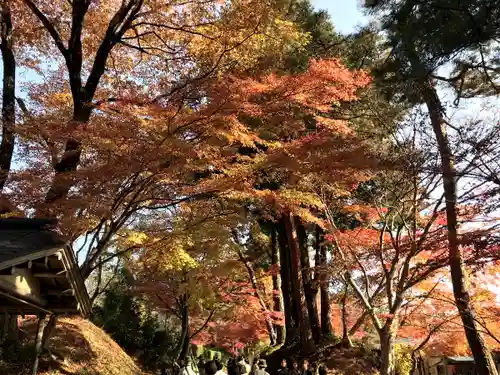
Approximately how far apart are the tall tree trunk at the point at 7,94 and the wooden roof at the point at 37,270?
15.3 ft

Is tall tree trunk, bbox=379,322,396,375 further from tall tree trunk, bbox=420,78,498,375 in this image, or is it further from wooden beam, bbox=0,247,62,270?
wooden beam, bbox=0,247,62,270

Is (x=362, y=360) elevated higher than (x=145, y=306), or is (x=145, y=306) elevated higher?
(x=145, y=306)

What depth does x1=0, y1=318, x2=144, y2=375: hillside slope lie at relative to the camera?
10.9 m

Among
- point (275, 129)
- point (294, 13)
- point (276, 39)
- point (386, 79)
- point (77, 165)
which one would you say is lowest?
point (77, 165)

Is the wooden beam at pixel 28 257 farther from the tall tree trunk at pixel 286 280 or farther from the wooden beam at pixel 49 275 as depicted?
the tall tree trunk at pixel 286 280

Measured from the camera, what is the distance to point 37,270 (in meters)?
6.05

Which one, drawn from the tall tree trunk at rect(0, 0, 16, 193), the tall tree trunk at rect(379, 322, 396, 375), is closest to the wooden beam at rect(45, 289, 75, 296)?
the tall tree trunk at rect(0, 0, 16, 193)

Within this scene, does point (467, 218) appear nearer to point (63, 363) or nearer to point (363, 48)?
point (363, 48)

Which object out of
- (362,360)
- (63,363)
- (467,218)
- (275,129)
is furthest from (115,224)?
(362,360)

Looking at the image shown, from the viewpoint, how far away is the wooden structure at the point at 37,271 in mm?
5164

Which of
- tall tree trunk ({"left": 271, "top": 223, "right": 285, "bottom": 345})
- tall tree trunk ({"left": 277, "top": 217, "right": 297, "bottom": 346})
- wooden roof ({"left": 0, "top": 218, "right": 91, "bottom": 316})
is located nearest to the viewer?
wooden roof ({"left": 0, "top": 218, "right": 91, "bottom": 316})

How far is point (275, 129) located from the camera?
536 inches

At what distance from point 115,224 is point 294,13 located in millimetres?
11234

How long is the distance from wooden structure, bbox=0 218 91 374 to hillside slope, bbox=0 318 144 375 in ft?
12.7
